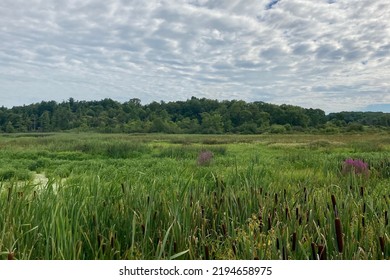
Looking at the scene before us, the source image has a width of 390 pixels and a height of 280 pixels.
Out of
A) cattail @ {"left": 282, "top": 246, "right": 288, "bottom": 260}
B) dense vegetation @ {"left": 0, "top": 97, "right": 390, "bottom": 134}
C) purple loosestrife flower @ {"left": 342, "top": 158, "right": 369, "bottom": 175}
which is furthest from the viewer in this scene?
dense vegetation @ {"left": 0, "top": 97, "right": 390, "bottom": 134}

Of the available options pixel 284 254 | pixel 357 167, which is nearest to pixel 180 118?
pixel 357 167

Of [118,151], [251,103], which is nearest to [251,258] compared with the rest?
[118,151]

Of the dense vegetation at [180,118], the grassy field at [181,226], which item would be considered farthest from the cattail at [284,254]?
the dense vegetation at [180,118]

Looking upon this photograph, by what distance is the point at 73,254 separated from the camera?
6.87 ft

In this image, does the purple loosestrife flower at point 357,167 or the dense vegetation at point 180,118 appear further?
the dense vegetation at point 180,118

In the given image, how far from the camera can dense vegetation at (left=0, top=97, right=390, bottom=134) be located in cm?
8988

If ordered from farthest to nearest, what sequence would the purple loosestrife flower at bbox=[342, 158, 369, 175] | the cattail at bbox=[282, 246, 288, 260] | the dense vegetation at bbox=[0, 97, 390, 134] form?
the dense vegetation at bbox=[0, 97, 390, 134]
the purple loosestrife flower at bbox=[342, 158, 369, 175]
the cattail at bbox=[282, 246, 288, 260]

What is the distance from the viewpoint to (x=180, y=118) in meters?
117

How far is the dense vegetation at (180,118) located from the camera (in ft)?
295

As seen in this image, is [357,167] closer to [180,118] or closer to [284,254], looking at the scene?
[284,254]

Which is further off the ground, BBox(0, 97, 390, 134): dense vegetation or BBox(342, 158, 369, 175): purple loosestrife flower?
BBox(0, 97, 390, 134): dense vegetation

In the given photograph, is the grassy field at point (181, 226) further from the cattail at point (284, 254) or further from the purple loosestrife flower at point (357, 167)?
the purple loosestrife flower at point (357, 167)

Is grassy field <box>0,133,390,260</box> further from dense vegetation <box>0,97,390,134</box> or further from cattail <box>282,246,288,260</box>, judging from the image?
dense vegetation <box>0,97,390,134</box>

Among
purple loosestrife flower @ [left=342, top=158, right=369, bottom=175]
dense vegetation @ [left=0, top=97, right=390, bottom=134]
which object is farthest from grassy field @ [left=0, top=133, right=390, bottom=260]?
dense vegetation @ [left=0, top=97, right=390, bottom=134]
